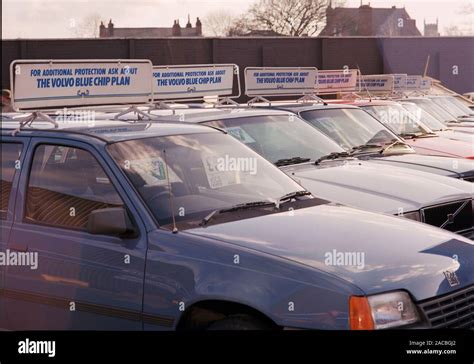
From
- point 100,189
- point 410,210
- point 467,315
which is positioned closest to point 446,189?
point 410,210

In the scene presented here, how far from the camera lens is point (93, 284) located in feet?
15.6

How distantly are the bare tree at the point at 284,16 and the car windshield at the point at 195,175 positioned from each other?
52.9 metres

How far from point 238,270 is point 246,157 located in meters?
1.60

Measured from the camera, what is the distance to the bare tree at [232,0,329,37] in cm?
5800

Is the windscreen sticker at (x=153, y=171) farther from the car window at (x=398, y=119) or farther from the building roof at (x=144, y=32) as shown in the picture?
the building roof at (x=144, y=32)


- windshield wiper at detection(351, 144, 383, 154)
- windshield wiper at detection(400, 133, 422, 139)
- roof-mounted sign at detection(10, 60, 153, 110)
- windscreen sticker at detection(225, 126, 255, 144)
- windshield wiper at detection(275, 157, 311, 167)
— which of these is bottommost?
windshield wiper at detection(275, 157, 311, 167)

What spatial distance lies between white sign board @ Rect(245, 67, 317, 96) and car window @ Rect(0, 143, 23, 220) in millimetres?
5690

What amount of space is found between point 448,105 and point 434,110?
1610mm

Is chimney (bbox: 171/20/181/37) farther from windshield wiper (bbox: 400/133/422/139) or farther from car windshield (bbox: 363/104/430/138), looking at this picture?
windshield wiper (bbox: 400/133/422/139)

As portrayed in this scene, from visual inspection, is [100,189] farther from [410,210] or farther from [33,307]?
[410,210]

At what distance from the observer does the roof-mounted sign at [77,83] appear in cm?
634

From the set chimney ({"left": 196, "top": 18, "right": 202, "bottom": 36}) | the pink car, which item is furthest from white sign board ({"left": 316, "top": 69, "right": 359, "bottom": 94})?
chimney ({"left": 196, "top": 18, "right": 202, "bottom": 36})

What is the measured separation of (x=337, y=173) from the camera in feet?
25.1

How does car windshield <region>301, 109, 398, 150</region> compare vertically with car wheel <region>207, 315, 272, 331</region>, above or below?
above
